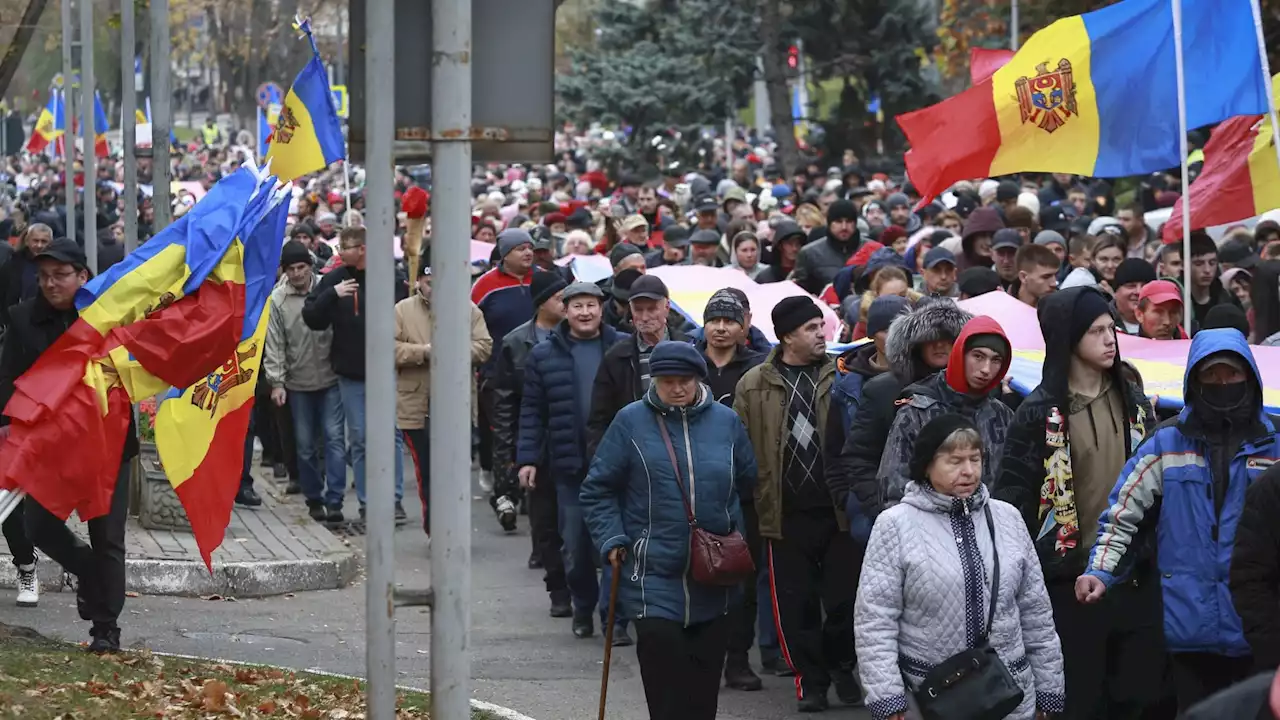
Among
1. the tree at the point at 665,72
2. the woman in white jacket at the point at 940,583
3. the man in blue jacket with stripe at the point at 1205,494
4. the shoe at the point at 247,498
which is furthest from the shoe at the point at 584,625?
the tree at the point at 665,72

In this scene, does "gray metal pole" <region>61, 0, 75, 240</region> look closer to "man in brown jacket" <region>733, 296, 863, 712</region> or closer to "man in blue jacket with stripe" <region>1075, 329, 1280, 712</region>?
"man in brown jacket" <region>733, 296, 863, 712</region>

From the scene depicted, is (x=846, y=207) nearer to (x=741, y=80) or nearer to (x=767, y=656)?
(x=767, y=656)

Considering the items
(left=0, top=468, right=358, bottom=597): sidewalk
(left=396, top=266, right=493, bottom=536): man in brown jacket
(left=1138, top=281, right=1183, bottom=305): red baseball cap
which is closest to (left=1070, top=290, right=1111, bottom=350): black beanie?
(left=1138, top=281, right=1183, bottom=305): red baseball cap

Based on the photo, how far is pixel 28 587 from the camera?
11031 millimetres

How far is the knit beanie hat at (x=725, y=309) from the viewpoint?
995 cm

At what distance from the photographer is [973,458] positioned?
6.34m

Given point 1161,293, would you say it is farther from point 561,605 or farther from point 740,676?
point 561,605

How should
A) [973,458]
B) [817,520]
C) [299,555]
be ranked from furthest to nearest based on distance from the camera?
[299,555] < [817,520] < [973,458]

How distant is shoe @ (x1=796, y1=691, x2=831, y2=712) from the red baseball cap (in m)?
2.66

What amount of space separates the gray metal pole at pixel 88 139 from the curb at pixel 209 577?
11.8 feet

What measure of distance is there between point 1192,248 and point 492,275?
500 centimetres

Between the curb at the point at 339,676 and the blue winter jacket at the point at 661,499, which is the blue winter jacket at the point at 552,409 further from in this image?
the blue winter jacket at the point at 661,499

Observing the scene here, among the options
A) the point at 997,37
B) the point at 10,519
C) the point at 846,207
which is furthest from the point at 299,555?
the point at 997,37

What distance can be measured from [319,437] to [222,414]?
580 cm
